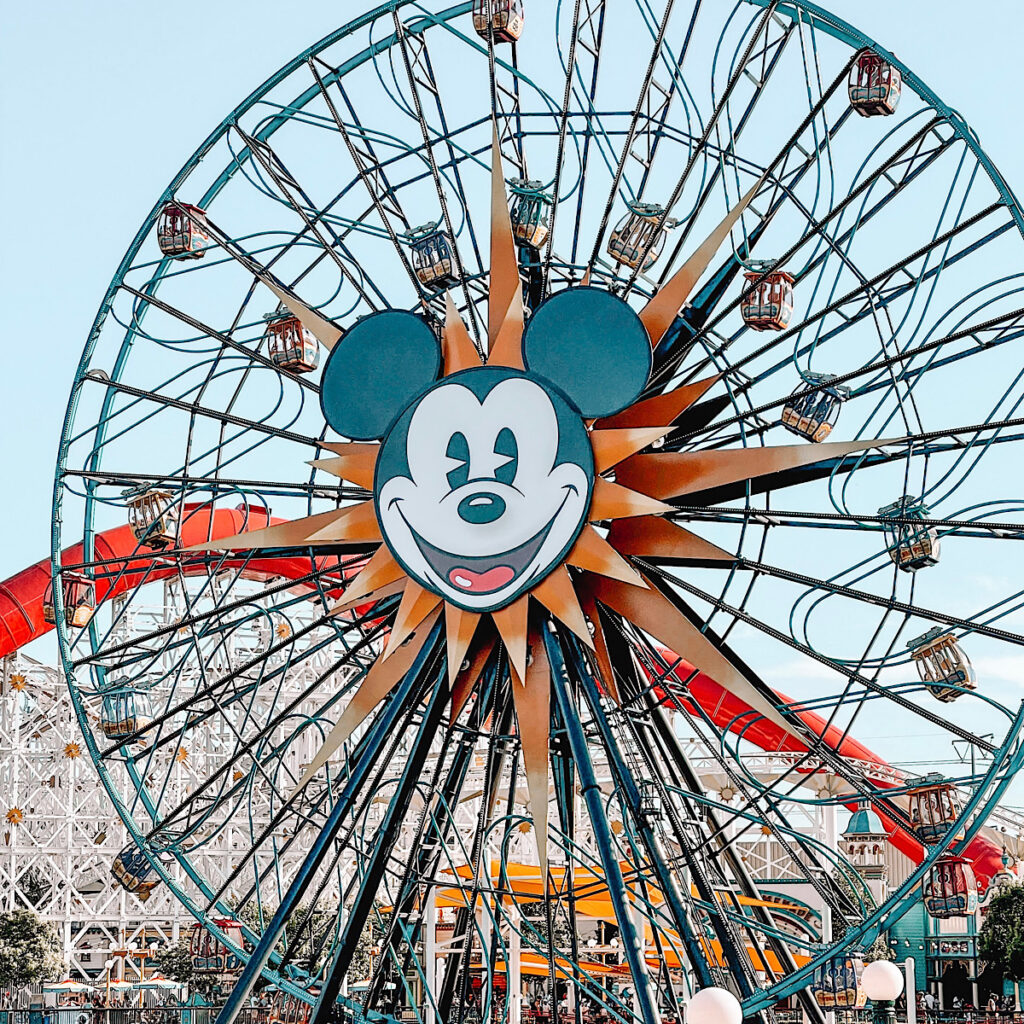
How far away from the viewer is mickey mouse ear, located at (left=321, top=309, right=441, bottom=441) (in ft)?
34.9

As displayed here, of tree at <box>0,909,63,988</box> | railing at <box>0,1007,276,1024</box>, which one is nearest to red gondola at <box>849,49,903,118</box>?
railing at <box>0,1007,276,1024</box>

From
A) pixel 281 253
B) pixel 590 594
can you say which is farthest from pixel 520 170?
pixel 590 594

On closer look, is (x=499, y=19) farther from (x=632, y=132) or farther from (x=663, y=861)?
(x=663, y=861)

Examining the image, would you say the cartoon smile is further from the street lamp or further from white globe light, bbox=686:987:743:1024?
the street lamp

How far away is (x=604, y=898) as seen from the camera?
797 inches

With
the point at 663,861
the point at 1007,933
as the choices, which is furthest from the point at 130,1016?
the point at 1007,933

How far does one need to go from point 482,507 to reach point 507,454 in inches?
14.6

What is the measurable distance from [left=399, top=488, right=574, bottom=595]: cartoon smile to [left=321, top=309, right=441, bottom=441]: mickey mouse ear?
0.96 meters

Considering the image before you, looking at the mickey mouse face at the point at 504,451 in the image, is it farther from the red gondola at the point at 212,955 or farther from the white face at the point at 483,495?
the red gondola at the point at 212,955

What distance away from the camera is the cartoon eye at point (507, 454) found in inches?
395

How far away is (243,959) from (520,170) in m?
6.12

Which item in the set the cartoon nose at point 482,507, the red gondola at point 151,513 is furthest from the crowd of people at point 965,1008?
the cartoon nose at point 482,507

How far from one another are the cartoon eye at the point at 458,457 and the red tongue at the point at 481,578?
56cm

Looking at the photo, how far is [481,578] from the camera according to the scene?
33.0ft
